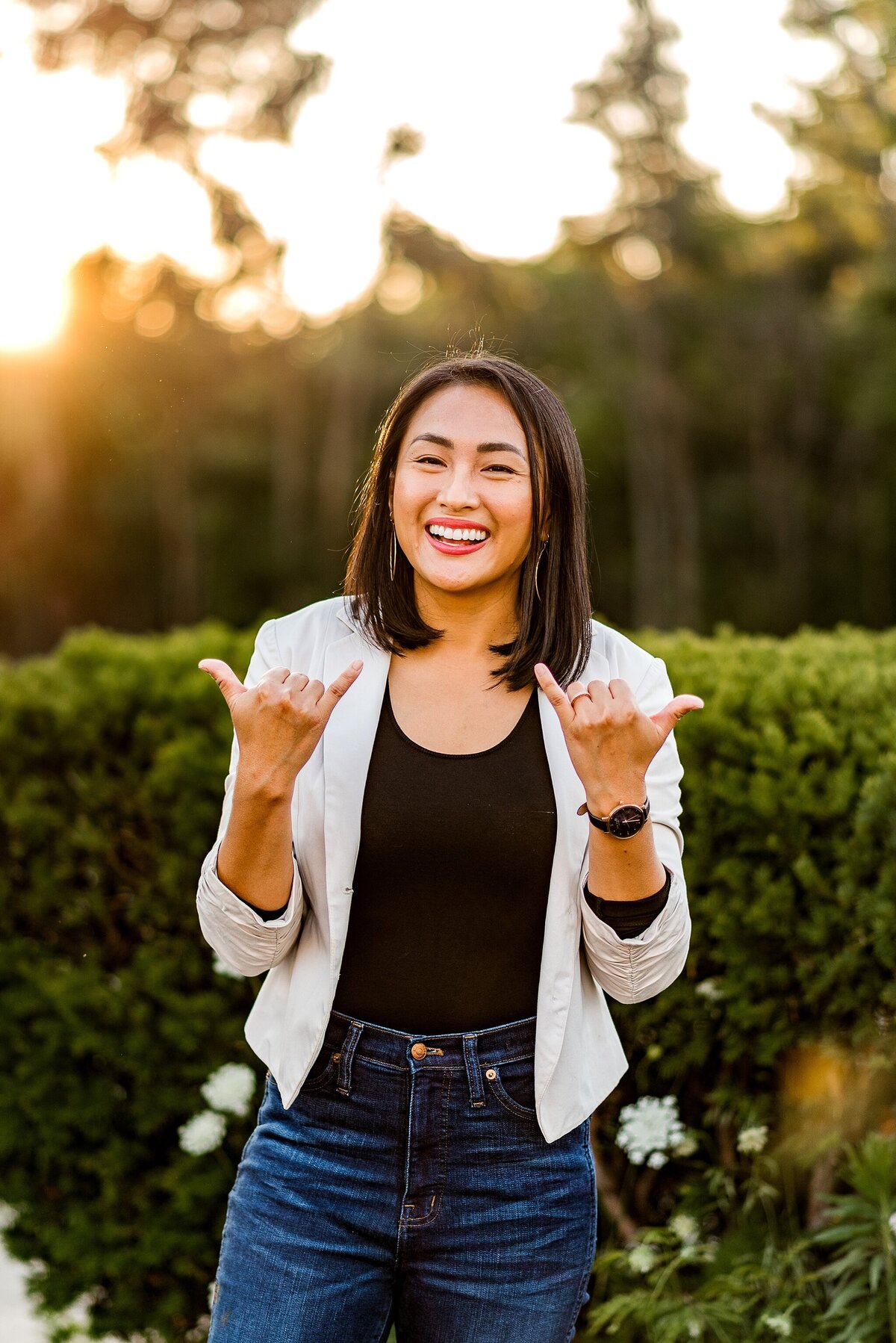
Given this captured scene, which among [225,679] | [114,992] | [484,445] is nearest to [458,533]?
[484,445]

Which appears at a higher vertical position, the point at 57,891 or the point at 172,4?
the point at 172,4

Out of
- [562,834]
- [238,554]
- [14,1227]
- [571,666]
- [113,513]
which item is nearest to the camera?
[562,834]

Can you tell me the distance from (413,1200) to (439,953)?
15.1 inches

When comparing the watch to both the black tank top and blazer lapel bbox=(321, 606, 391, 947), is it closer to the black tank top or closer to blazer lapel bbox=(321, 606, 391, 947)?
the black tank top

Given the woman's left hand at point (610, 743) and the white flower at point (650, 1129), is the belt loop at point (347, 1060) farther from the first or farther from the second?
the white flower at point (650, 1129)

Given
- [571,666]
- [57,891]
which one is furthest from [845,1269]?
[57,891]

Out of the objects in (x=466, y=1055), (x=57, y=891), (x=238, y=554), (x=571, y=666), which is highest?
(x=238, y=554)

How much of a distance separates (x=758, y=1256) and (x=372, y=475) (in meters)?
2.10

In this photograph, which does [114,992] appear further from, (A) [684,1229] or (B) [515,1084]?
(B) [515,1084]

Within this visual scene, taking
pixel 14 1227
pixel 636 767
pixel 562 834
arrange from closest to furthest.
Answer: pixel 636 767 → pixel 562 834 → pixel 14 1227

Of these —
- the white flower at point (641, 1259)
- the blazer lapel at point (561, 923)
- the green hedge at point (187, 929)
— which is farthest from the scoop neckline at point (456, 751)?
the white flower at point (641, 1259)

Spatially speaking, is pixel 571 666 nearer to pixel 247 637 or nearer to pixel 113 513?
pixel 247 637

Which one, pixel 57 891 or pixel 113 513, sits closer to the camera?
pixel 57 891

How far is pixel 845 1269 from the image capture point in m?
3.10
